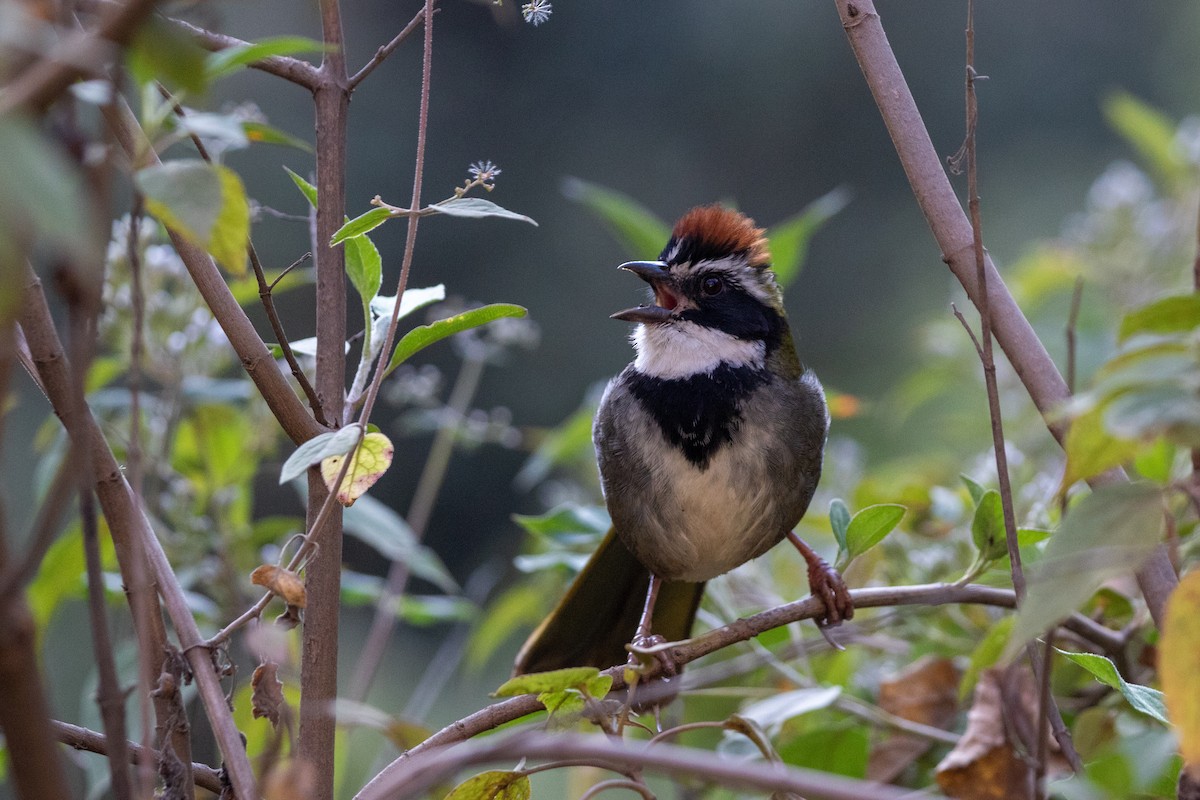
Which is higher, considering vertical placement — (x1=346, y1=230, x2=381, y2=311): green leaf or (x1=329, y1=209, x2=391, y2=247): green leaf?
(x1=329, y1=209, x2=391, y2=247): green leaf

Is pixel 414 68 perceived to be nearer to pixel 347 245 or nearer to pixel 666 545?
pixel 666 545

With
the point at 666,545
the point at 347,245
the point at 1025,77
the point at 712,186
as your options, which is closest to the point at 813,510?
the point at 666,545

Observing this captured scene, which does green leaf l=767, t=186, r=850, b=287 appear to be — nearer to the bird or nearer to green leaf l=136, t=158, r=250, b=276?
the bird

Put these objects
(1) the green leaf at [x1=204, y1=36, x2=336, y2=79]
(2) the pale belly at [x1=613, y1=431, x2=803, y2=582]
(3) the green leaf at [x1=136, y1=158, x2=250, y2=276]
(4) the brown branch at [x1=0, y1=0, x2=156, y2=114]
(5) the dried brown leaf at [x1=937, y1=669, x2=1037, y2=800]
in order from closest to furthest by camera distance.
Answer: (4) the brown branch at [x1=0, y1=0, x2=156, y2=114], (3) the green leaf at [x1=136, y1=158, x2=250, y2=276], (1) the green leaf at [x1=204, y1=36, x2=336, y2=79], (5) the dried brown leaf at [x1=937, y1=669, x2=1037, y2=800], (2) the pale belly at [x1=613, y1=431, x2=803, y2=582]

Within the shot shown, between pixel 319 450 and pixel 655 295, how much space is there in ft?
5.13

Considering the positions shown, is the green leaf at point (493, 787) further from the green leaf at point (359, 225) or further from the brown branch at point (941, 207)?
the brown branch at point (941, 207)

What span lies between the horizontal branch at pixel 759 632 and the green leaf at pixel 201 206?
584 mm

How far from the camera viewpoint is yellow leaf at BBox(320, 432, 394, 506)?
3.61ft

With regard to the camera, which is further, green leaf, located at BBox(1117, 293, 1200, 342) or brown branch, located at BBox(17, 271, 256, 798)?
brown branch, located at BBox(17, 271, 256, 798)

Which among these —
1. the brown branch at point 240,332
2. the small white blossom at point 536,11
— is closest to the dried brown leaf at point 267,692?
the brown branch at point 240,332

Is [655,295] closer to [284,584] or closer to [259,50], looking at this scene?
[284,584]

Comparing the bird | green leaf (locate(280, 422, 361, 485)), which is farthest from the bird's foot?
green leaf (locate(280, 422, 361, 485))

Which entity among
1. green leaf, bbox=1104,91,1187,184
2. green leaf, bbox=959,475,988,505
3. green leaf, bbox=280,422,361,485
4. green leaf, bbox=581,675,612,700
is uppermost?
green leaf, bbox=1104,91,1187,184

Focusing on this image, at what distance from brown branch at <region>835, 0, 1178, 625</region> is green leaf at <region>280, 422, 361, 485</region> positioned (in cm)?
69
